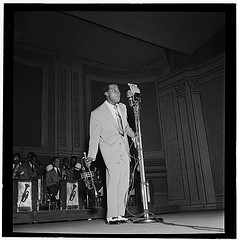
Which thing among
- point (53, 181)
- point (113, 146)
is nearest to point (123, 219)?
point (113, 146)

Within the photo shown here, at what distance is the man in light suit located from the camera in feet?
10.6

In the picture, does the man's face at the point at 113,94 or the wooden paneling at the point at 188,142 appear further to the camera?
the wooden paneling at the point at 188,142

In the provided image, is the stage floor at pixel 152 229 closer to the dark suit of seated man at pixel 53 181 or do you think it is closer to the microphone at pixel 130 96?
the dark suit of seated man at pixel 53 181

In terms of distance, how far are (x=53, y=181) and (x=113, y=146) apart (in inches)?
45.1

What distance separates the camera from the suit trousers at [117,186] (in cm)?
321

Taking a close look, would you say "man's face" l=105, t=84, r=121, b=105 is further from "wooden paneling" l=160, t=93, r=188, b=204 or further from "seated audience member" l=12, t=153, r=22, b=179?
"seated audience member" l=12, t=153, r=22, b=179

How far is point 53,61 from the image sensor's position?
413cm

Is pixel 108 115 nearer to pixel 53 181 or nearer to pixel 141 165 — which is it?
pixel 141 165

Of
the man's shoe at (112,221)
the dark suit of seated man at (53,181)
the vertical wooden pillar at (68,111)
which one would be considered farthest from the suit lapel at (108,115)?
the dark suit of seated man at (53,181)

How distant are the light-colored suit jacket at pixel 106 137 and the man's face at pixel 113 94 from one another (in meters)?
0.10

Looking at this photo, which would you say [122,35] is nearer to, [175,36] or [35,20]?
[175,36]

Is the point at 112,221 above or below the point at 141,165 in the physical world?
below

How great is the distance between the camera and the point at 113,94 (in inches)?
137

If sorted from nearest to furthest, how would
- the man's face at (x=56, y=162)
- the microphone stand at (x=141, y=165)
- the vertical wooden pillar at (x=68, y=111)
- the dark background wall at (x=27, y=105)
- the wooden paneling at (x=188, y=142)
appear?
the microphone stand at (x=141, y=165), the dark background wall at (x=27, y=105), the wooden paneling at (x=188, y=142), the vertical wooden pillar at (x=68, y=111), the man's face at (x=56, y=162)
